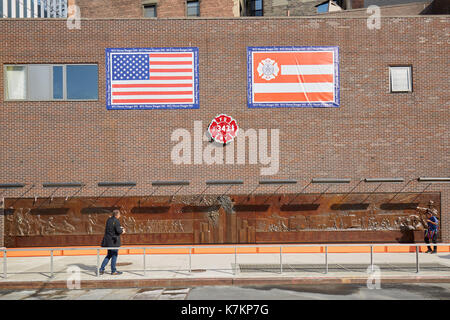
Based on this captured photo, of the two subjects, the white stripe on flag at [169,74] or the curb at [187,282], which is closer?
the curb at [187,282]

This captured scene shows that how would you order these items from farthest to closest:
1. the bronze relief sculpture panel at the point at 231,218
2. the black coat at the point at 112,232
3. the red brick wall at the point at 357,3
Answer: the red brick wall at the point at 357,3 < the bronze relief sculpture panel at the point at 231,218 < the black coat at the point at 112,232

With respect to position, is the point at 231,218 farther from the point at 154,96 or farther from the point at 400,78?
the point at 400,78

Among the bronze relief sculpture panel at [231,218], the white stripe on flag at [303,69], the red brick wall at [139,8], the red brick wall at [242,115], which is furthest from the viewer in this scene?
the red brick wall at [139,8]

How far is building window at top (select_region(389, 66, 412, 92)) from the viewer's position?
17.6 m

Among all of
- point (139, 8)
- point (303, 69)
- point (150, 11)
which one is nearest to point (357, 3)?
point (150, 11)

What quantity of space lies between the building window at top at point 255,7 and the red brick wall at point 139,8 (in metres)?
10.8

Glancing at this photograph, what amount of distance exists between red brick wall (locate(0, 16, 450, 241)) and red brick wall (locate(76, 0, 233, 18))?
12804 mm

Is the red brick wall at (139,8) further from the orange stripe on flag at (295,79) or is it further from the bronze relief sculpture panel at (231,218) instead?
the bronze relief sculpture panel at (231,218)

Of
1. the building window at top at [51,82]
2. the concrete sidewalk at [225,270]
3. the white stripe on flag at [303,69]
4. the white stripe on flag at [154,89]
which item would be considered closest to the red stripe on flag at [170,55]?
the white stripe on flag at [154,89]

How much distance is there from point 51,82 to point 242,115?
8084mm

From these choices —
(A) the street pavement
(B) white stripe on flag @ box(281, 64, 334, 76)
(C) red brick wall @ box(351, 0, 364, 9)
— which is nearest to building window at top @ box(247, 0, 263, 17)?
(C) red brick wall @ box(351, 0, 364, 9)

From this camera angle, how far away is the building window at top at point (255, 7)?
1557 inches

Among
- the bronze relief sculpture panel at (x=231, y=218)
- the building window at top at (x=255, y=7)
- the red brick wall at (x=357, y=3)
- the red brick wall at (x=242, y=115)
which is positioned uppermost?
the building window at top at (x=255, y=7)
